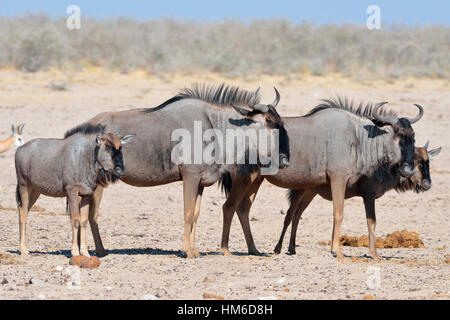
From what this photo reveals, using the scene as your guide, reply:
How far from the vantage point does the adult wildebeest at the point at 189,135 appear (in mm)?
11172

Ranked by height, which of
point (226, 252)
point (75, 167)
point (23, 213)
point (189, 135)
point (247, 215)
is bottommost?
point (226, 252)

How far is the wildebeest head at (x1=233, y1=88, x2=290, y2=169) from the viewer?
11.3 meters

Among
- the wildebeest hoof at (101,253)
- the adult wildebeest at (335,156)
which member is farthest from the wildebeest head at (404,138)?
the wildebeest hoof at (101,253)

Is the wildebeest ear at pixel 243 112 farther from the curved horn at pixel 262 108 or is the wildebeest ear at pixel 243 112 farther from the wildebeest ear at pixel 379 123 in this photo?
the wildebeest ear at pixel 379 123

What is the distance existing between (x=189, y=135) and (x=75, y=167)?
1.46 metres

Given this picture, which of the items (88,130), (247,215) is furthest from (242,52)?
(88,130)

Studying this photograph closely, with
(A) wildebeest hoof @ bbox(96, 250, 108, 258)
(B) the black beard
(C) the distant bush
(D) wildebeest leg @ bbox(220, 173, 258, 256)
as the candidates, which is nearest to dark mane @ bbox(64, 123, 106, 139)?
(B) the black beard

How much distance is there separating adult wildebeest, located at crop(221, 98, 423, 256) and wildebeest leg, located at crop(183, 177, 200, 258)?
498 mm

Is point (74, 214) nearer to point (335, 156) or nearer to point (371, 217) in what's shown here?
point (335, 156)

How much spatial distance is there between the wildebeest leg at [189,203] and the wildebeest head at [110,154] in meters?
0.93

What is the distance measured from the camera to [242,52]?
44.8m
